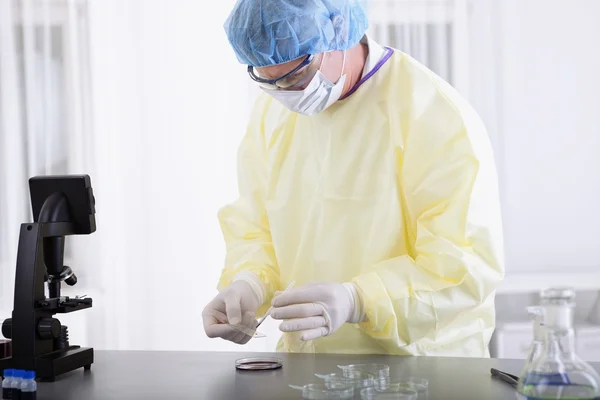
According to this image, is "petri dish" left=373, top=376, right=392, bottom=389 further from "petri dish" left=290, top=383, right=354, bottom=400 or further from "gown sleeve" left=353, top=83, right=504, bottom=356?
"gown sleeve" left=353, top=83, right=504, bottom=356

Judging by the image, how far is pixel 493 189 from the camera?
1.72m

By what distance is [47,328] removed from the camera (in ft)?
4.80

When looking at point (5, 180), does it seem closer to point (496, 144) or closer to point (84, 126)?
point (84, 126)

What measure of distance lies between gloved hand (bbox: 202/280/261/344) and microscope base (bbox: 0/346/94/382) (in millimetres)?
285

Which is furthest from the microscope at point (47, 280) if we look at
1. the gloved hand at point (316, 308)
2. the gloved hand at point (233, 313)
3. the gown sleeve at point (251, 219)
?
the gown sleeve at point (251, 219)

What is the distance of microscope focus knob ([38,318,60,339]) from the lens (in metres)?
1.46

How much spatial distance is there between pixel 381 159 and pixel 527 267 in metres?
2.16

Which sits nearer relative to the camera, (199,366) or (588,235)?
(199,366)

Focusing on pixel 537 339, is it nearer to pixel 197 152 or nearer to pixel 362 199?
pixel 362 199

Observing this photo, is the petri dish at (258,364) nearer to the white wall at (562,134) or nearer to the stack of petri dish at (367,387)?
the stack of petri dish at (367,387)

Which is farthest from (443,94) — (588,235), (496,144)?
(588,235)

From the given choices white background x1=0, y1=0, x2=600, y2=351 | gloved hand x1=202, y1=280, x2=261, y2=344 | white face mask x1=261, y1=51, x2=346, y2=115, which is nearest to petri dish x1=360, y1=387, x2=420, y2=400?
gloved hand x1=202, y1=280, x2=261, y2=344

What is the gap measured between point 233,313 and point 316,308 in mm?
252

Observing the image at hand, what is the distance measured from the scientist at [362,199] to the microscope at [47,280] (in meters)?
0.34
